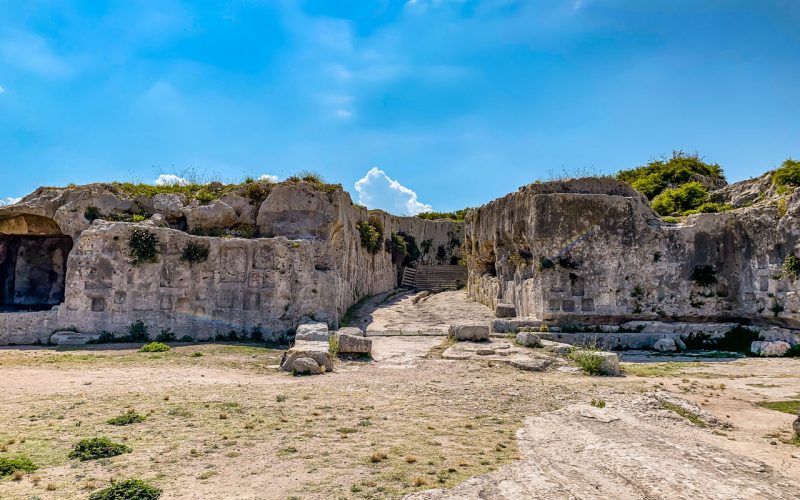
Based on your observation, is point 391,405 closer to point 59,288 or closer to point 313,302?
point 313,302

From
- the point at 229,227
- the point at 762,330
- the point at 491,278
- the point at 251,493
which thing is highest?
Answer: the point at 229,227

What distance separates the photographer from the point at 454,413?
694 cm

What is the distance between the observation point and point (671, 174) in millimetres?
24141

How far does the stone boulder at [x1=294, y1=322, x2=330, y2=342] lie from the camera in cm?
1185

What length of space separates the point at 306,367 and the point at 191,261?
6312 mm

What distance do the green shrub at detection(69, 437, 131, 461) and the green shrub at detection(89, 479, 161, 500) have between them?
940 millimetres

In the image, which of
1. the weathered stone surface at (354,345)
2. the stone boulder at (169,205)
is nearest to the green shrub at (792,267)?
the weathered stone surface at (354,345)

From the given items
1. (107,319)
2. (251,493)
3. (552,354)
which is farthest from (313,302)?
(251,493)

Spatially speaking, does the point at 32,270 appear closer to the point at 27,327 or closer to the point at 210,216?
the point at 27,327

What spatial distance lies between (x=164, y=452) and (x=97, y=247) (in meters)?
10.7

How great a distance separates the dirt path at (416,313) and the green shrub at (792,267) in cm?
843

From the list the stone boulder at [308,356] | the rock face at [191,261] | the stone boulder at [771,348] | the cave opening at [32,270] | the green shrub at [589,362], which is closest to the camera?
the green shrub at [589,362]

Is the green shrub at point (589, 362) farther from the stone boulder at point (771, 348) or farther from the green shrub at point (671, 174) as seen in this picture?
the green shrub at point (671, 174)

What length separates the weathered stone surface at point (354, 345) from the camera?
11.4 metres
